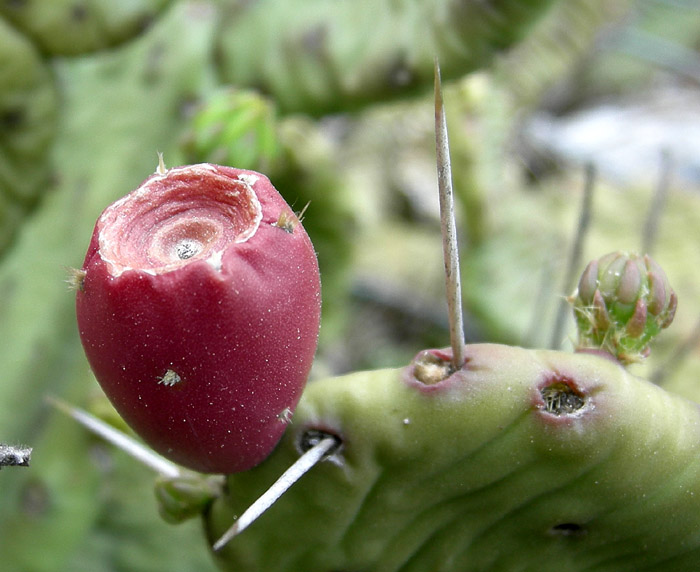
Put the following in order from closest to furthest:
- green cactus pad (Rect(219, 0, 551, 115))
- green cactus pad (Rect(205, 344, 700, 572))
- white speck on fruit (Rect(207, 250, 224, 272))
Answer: white speck on fruit (Rect(207, 250, 224, 272)) → green cactus pad (Rect(205, 344, 700, 572)) → green cactus pad (Rect(219, 0, 551, 115))

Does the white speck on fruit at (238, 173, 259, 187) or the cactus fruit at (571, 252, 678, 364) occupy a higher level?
the white speck on fruit at (238, 173, 259, 187)

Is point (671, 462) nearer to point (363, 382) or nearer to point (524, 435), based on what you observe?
point (524, 435)

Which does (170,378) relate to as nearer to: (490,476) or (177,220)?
(177,220)

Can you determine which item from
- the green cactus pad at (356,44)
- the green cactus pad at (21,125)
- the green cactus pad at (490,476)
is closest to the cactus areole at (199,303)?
the green cactus pad at (490,476)

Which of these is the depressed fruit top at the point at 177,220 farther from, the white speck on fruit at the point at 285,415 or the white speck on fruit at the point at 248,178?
the white speck on fruit at the point at 285,415

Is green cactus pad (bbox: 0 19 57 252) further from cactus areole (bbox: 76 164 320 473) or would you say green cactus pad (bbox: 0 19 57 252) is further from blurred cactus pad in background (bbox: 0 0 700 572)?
cactus areole (bbox: 76 164 320 473)

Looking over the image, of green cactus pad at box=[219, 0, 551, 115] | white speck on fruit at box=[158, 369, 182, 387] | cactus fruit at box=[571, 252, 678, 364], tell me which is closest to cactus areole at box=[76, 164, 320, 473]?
white speck on fruit at box=[158, 369, 182, 387]
